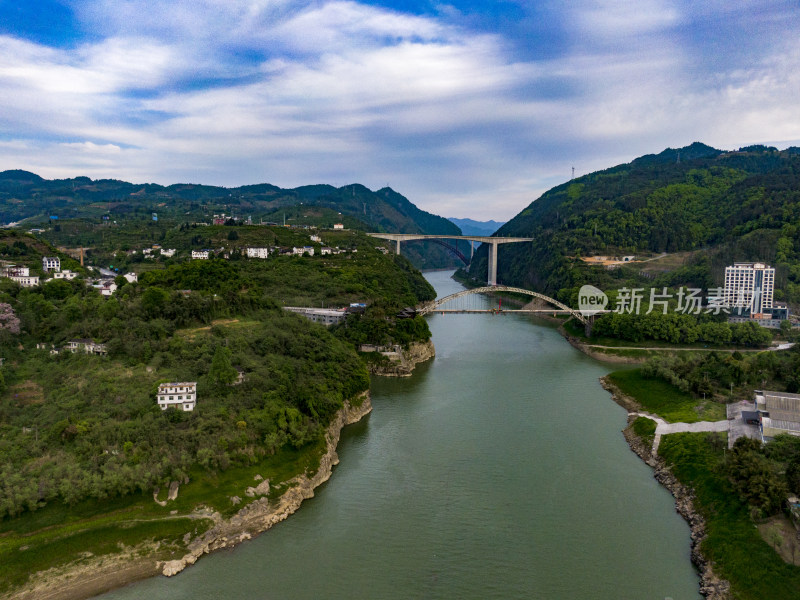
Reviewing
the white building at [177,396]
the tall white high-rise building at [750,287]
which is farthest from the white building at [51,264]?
the tall white high-rise building at [750,287]

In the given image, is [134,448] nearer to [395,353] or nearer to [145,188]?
[395,353]

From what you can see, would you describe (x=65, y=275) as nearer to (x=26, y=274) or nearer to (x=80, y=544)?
(x=26, y=274)

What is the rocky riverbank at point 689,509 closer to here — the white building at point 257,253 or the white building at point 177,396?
the white building at point 177,396

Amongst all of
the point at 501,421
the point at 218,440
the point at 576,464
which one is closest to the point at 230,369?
the point at 218,440

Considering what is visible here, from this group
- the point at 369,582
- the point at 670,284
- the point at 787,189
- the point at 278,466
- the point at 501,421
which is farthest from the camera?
the point at 787,189

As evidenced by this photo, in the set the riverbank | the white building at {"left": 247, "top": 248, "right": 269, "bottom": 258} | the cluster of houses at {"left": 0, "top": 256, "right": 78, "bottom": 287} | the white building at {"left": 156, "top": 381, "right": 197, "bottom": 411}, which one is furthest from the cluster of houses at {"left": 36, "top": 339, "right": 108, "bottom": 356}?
the white building at {"left": 247, "top": 248, "right": 269, "bottom": 258}

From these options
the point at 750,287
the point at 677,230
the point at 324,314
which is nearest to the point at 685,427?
the point at 324,314
